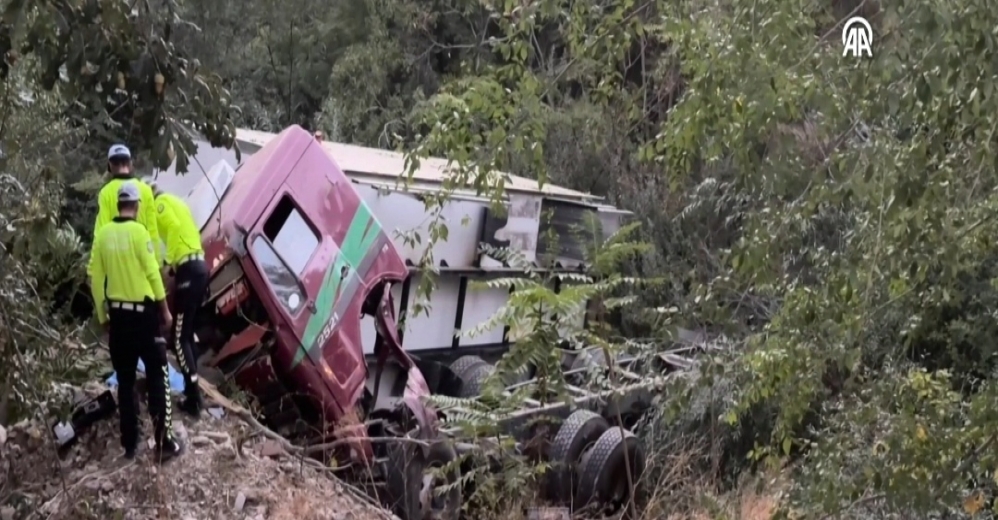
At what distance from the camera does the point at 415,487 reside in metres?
7.35

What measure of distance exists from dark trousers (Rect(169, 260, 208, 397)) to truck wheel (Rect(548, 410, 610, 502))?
307cm

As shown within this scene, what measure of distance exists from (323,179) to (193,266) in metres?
1.28

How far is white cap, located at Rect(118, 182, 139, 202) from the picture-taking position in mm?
6125

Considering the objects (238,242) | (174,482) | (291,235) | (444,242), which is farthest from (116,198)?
(444,242)

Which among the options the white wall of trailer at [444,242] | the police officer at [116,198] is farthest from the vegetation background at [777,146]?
the white wall of trailer at [444,242]

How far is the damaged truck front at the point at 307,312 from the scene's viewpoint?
273 inches

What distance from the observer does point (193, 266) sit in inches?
257

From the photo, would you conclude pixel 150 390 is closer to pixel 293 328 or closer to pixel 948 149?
pixel 293 328

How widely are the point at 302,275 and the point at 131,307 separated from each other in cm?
128

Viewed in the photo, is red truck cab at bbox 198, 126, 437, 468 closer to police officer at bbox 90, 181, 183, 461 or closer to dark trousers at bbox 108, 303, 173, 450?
police officer at bbox 90, 181, 183, 461

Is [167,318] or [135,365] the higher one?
[167,318]

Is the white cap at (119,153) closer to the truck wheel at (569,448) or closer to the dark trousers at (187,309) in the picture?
the dark trousers at (187,309)

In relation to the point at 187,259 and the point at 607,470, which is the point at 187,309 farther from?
the point at 607,470

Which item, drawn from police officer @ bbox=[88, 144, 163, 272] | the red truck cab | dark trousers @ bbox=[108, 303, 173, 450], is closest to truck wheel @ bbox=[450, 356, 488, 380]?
the red truck cab
